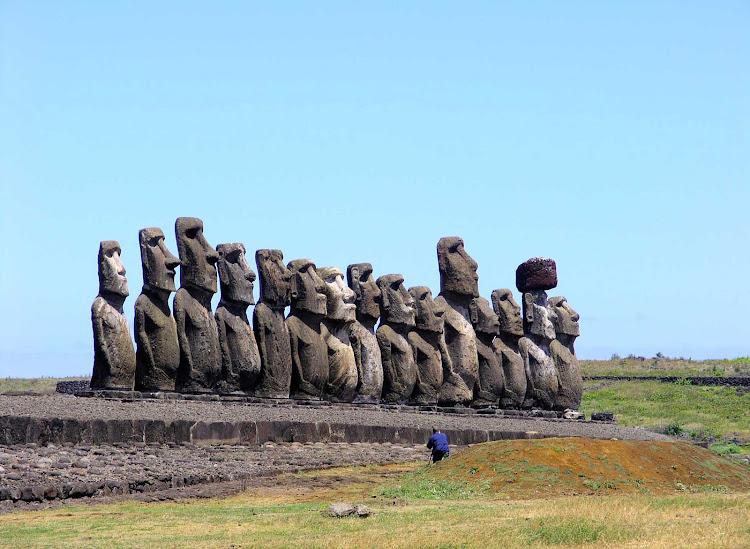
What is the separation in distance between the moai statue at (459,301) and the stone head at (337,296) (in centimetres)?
342

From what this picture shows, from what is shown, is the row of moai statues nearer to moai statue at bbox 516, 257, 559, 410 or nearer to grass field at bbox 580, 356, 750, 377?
moai statue at bbox 516, 257, 559, 410

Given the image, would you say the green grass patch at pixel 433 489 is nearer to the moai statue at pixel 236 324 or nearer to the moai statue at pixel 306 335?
the moai statue at pixel 236 324

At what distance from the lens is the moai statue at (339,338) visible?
2441 cm

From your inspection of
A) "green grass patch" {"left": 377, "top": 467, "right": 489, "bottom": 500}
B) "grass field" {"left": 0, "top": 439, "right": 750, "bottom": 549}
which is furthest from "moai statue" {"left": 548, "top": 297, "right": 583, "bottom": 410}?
"green grass patch" {"left": 377, "top": 467, "right": 489, "bottom": 500}

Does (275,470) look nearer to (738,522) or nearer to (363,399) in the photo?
(738,522)

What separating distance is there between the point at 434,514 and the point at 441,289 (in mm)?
15709

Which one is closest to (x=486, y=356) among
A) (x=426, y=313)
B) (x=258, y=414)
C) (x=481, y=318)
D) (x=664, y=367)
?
(x=481, y=318)

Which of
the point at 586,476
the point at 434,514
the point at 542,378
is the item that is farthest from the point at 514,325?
the point at 434,514

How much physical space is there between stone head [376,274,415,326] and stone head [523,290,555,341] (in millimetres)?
4788

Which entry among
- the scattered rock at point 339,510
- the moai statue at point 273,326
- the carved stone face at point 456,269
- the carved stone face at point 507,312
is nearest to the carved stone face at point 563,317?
the carved stone face at point 507,312

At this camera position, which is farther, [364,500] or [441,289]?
[441,289]

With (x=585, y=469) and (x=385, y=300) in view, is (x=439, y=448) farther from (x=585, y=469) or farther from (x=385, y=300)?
(x=385, y=300)

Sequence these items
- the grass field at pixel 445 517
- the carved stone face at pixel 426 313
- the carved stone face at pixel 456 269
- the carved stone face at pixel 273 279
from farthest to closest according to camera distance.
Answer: the carved stone face at pixel 456 269, the carved stone face at pixel 426 313, the carved stone face at pixel 273 279, the grass field at pixel 445 517

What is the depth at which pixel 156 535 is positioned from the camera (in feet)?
37.0
